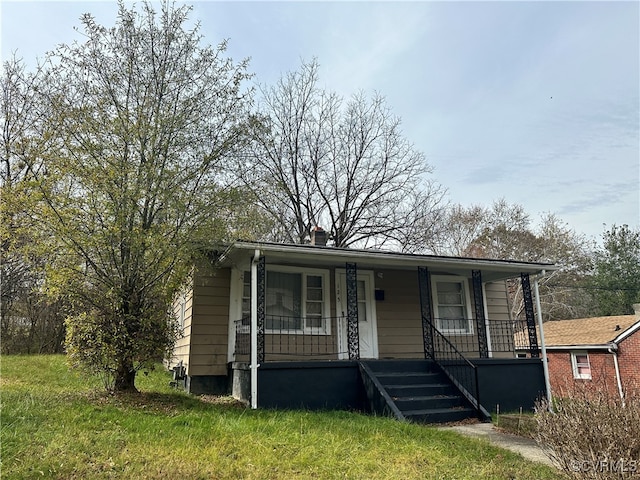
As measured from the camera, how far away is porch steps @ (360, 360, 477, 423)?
22.6 feet

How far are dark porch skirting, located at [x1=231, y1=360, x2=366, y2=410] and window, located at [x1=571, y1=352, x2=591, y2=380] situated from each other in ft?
49.7

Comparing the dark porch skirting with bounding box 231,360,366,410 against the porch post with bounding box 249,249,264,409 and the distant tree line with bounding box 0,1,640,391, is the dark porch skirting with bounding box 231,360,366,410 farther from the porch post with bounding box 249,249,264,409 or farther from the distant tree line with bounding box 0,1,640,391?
the distant tree line with bounding box 0,1,640,391

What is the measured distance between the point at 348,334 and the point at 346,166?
48.6 feet

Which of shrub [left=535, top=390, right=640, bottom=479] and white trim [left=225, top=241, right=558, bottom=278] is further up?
white trim [left=225, top=241, right=558, bottom=278]

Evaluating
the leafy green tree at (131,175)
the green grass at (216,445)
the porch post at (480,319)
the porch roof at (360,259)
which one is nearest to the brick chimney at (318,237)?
the porch roof at (360,259)

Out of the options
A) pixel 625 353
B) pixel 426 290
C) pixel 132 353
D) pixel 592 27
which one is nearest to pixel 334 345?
pixel 426 290

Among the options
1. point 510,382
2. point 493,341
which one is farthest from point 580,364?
point 510,382

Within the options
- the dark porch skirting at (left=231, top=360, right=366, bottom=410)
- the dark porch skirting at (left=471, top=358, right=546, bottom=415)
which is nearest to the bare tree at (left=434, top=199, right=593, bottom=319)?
the dark porch skirting at (left=471, top=358, right=546, bottom=415)

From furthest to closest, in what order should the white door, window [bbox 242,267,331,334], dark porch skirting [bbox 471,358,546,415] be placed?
the white door < window [bbox 242,267,331,334] < dark porch skirting [bbox 471,358,546,415]

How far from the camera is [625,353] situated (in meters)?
16.7

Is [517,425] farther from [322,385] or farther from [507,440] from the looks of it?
[322,385]

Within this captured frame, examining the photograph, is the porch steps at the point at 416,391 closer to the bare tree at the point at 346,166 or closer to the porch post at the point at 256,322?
the porch post at the point at 256,322

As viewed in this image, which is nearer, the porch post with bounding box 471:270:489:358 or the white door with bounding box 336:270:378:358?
the white door with bounding box 336:270:378:358

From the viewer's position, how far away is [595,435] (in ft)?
10.9
